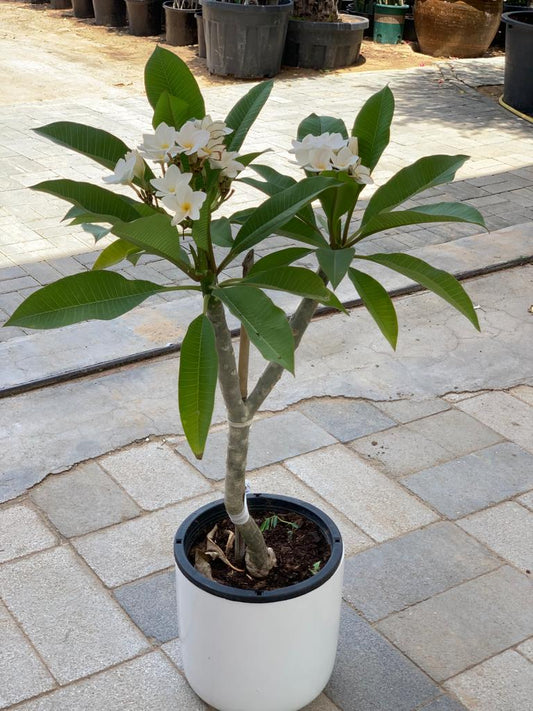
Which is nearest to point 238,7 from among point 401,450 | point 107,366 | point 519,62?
point 519,62

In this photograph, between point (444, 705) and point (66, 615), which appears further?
point (66, 615)

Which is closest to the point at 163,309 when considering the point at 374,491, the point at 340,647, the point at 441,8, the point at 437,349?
the point at 437,349

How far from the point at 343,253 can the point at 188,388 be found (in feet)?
1.49

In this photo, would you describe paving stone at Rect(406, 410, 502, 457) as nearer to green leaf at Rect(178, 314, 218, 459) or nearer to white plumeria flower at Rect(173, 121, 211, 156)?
green leaf at Rect(178, 314, 218, 459)

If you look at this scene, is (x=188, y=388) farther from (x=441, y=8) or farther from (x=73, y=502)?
(x=441, y=8)

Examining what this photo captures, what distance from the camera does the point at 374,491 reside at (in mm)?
3621

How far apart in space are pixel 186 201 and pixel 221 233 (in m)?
0.48

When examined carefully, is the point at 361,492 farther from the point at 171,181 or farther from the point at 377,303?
the point at 171,181

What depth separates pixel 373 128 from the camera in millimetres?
2248

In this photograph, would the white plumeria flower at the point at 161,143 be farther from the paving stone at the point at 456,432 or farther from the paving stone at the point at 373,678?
the paving stone at the point at 456,432

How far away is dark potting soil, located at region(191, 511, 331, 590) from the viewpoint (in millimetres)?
2549

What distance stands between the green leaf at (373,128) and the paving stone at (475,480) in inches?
67.8

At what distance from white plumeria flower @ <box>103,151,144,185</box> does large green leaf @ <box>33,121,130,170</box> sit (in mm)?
105

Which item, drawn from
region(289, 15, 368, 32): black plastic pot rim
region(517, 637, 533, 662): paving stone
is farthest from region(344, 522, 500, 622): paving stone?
region(289, 15, 368, 32): black plastic pot rim
